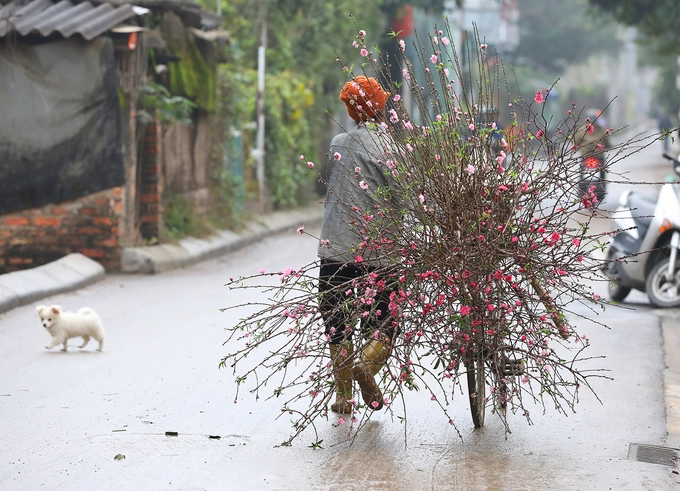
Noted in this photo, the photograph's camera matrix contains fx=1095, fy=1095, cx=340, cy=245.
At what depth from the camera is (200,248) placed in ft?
47.6

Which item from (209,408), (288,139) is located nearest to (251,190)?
(288,139)

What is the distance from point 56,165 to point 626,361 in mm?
6734

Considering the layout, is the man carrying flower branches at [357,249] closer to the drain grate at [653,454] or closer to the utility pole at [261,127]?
the drain grate at [653,454]

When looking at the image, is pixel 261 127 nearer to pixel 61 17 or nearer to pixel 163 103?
pixel 163 103

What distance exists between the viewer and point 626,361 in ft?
25.9

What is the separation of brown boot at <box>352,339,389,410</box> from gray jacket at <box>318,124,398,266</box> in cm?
48

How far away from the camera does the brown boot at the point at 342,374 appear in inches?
206

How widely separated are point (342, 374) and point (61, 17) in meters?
7.47

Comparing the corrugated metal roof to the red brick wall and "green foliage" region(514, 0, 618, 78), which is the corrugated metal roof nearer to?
the red brick wall

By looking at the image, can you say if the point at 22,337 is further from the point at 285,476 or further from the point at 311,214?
the point at 311,214

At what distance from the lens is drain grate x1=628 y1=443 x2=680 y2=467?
5.17 m

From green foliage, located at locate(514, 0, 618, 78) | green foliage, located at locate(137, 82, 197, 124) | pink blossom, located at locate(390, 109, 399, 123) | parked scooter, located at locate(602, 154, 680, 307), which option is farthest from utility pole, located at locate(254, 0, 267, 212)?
green foliage, located at locate(514, 0, 618, 78)

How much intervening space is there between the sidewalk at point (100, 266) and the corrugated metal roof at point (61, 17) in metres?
2.42

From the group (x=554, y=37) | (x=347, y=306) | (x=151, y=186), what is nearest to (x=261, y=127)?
(x=151, y=186)
